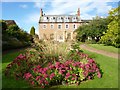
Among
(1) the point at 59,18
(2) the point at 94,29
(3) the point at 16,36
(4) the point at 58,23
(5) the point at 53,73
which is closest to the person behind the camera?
(5) the point at 53,73

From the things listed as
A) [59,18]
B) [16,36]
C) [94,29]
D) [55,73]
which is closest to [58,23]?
[59,18]

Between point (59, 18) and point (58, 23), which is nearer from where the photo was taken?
point (58, 23)

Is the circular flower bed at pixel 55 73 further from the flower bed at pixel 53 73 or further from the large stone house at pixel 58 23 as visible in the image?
the large stone house at pixel 58 23

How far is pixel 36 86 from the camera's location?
777 centimetres

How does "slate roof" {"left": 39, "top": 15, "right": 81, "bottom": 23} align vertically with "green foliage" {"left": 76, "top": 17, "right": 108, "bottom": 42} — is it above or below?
above

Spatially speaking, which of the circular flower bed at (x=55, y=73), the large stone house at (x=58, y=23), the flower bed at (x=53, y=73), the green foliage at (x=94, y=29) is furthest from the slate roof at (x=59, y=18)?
the circular flower bed at (x=55, y=73)

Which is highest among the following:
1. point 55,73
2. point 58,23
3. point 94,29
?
point 58,23

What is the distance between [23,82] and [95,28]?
27.3 meters

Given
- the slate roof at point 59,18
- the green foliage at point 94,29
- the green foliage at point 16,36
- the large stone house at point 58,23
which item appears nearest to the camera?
the green foliage at point 16,36

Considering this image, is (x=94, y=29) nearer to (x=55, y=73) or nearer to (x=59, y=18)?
(x=59, y=18)

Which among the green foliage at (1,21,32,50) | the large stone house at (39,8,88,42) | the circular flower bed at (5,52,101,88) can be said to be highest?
the large stone house at (39,8,88,42)

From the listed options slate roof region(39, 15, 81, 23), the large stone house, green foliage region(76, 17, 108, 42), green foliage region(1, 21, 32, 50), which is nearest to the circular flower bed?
green foliage region(1, 21, 32, 50)

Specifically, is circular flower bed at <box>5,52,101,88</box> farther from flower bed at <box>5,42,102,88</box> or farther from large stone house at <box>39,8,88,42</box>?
large stone house at <box>39,8,88,42</box>

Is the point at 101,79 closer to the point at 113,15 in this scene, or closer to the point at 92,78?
the point at 92,78
